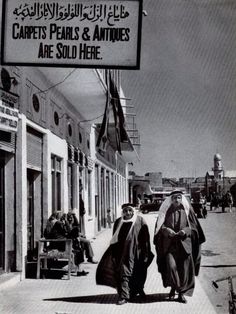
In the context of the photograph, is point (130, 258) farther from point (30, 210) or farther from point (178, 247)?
point (30, 210)

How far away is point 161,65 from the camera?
5199 mm

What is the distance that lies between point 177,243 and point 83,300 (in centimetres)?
95

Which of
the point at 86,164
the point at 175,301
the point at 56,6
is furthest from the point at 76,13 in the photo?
the point at 86,164

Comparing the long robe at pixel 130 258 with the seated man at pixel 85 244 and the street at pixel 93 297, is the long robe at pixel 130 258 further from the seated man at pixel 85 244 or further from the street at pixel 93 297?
the seated man at pixel 85 244

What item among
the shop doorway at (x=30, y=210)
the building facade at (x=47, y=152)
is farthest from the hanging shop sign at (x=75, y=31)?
the shop doorway at (x=30, y=210)

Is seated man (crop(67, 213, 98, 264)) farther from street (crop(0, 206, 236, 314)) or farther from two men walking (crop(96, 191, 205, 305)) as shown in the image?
two men walking (crop(96, 191, 205, 305))

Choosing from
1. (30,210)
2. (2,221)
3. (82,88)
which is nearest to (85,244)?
(30,210)

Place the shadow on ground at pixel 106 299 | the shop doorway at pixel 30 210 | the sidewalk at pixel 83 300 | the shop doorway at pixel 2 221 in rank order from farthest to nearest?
the shop doorway at pixel 30 210, the shop doorway at pixel 2 221, the shadow on ground at pixel 106 299, the sidewalk at pixel 83 300

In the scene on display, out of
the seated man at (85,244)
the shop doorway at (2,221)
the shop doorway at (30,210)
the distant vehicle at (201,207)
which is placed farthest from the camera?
the distant vehicle at (201,207)

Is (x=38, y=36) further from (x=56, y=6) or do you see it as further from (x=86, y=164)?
(x=86, y=164)

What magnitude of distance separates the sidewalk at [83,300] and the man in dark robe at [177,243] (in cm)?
15

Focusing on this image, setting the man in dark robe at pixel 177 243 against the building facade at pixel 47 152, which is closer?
the man in dark robe at pixel 177 243

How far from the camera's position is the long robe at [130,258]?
5.09 meters

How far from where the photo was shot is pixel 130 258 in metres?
5.14
